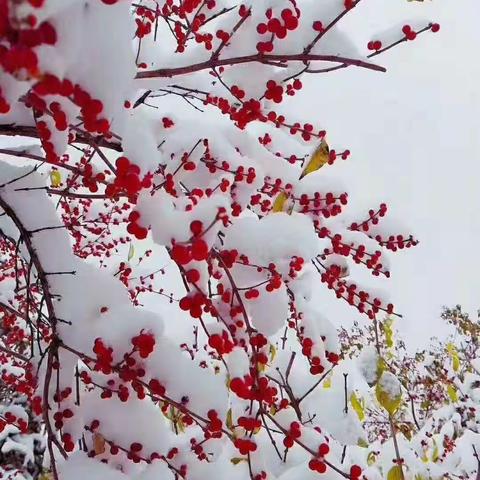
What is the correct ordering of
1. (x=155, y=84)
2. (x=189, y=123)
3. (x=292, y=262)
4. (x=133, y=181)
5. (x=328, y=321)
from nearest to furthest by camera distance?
(x=133, y=181) < (x=292, y=262) < (x=155, y=84) < (x=189, y=123) < (x=328, y=321)

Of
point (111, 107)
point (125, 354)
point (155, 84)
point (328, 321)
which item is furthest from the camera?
point (328, 321)

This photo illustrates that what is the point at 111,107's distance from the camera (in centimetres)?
92

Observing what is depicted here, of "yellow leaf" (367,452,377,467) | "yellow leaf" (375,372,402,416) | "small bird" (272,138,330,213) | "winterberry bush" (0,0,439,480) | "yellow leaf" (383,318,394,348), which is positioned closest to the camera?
"winterberry bush" (0,0,439,480)

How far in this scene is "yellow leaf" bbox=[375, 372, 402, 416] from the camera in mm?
2691

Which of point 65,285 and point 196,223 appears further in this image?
point 65,285

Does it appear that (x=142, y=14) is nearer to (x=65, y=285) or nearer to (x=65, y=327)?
(x=65, y=285)

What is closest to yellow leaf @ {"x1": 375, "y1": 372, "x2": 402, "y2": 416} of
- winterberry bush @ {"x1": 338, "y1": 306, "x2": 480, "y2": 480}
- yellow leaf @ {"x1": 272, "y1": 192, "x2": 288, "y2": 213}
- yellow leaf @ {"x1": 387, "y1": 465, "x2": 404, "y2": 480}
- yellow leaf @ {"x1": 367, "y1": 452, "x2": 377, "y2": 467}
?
winterberry bush @ {"x1": 338, "y1": 306, "x2": 480, "y2": 480}

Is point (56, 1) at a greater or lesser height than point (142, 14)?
lesser

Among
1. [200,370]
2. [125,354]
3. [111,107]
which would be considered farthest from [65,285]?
[111,107]

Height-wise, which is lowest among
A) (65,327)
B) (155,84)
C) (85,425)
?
(85,425)

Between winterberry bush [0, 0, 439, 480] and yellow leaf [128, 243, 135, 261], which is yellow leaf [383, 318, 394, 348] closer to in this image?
winterberry bush [0, 0, 439, 480]

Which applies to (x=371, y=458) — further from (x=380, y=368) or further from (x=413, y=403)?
(x=380, y=368)

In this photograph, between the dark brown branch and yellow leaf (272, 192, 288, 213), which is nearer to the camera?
the dark brown branch

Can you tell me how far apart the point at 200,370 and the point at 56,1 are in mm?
1322
